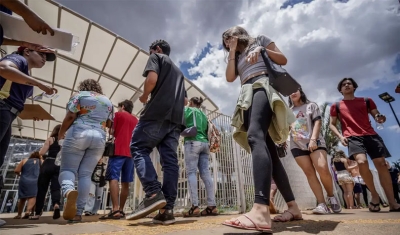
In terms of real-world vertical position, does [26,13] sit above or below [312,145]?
above

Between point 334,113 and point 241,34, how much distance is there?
234 cm

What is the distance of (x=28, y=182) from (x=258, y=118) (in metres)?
5.11

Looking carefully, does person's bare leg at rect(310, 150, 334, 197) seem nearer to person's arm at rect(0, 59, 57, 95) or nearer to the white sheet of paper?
the white sheet of paper

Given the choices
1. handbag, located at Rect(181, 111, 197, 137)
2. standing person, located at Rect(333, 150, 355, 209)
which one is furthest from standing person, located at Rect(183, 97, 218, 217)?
standing person, located at Rect(333, 150, 355, 209)

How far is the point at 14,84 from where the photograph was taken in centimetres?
227

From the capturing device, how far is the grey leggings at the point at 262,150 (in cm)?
144

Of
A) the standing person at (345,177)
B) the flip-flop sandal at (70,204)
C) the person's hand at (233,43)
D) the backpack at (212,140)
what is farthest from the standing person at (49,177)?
the standing person at (345,177)

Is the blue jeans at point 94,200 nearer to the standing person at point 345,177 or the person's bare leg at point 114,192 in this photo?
the person's bare leg at point 114,192

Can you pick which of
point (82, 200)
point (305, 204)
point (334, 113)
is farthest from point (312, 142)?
point (305, 204)

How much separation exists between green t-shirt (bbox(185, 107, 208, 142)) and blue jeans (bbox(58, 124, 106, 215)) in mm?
1407

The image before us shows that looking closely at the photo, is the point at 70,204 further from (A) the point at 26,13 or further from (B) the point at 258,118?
(B) the point at 258,118

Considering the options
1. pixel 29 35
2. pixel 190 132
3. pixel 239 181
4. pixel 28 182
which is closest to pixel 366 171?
pixel 190 132

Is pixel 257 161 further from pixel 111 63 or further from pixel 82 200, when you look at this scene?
pixel 111 63

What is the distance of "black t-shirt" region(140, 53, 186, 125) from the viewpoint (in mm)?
2375
